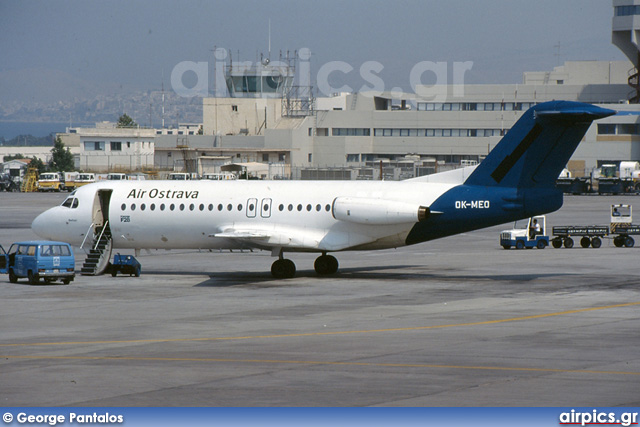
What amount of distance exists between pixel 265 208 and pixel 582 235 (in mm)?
23042

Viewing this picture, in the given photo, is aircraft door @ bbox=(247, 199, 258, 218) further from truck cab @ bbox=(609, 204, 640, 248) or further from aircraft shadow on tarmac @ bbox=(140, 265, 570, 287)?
truck cab @ bbox=(609, 204, 640, 248)

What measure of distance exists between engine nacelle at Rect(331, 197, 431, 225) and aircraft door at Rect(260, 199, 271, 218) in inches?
117

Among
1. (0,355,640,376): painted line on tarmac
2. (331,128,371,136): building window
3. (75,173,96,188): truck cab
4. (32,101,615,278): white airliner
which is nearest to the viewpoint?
(0,355,640,376): painted line on tarmac

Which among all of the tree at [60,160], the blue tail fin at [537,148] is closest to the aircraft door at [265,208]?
the blue tail fin at [537,148]

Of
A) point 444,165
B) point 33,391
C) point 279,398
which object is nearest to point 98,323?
point 33,391

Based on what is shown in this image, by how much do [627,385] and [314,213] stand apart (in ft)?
72.0

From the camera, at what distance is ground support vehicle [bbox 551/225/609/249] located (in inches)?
2093

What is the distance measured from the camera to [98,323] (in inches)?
1048

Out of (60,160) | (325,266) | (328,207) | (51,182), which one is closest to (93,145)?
(51,182)

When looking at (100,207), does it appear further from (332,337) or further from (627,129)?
(627,129)

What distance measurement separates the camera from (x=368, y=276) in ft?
130

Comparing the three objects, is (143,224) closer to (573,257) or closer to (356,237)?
(356,237)

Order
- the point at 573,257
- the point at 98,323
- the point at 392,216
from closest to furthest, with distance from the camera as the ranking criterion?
the point at 98,323, the point at 392,216, the point at 573,257

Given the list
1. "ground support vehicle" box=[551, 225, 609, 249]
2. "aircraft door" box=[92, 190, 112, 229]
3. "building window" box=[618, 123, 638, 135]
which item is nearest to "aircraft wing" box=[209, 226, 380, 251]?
"aircraft door" box=[92, 190, 112, 229]
